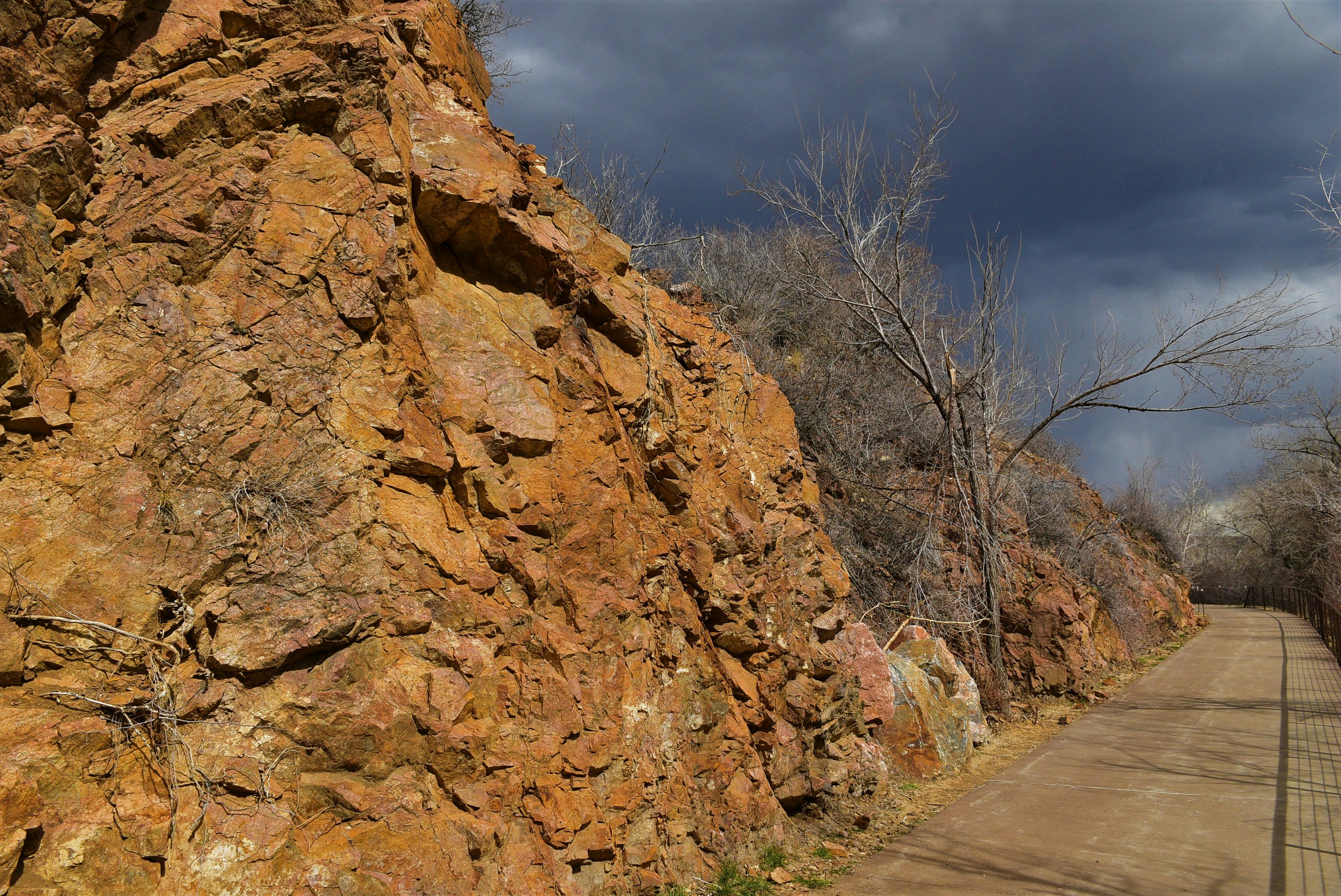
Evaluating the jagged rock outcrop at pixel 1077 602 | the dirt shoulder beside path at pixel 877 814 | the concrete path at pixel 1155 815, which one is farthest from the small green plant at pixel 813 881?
the jagged rock outcrop at pixel 1077 602

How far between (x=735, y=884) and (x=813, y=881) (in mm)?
790

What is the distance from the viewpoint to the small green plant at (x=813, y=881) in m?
6.25

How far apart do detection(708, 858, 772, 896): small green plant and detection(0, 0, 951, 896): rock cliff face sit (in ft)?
0.46

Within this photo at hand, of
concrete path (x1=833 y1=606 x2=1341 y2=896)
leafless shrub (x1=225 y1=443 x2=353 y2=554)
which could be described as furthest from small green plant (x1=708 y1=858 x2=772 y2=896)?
leafless shrub (x1=225 y1=443 x2=353 y2=554)

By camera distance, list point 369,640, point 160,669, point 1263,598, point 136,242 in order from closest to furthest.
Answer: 1. point 160,669
2. point 369,640
3. point 136,242
4. point 1263,598

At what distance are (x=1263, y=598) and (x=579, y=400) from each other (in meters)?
45.2

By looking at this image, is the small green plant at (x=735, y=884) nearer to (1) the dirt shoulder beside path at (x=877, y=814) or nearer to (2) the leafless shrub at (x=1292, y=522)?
(1) the dirt shoulder beside path at (x=877, y=814)

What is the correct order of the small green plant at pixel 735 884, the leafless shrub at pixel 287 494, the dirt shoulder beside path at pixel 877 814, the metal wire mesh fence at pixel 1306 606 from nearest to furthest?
the leafless shrub at pixel 287 494 → the small green plant at pixel 735 884 → the dirt shoulder beside path at pixel 877 814 → the metal wire mesh fence at pixel 1306 606

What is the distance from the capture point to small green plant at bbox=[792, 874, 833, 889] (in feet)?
20.5

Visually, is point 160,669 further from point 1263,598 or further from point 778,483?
point 1263,598

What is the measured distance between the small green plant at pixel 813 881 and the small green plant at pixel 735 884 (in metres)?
0.31

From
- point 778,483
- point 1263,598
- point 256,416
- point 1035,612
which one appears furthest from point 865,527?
point 1263,598

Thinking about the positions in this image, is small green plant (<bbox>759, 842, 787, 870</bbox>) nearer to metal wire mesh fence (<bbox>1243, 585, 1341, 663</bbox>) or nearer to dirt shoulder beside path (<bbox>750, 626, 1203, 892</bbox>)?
dirt shoulder beside path (<bbox>750, 626, 1203, 892</bbox>)

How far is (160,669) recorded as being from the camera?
3453 mm
